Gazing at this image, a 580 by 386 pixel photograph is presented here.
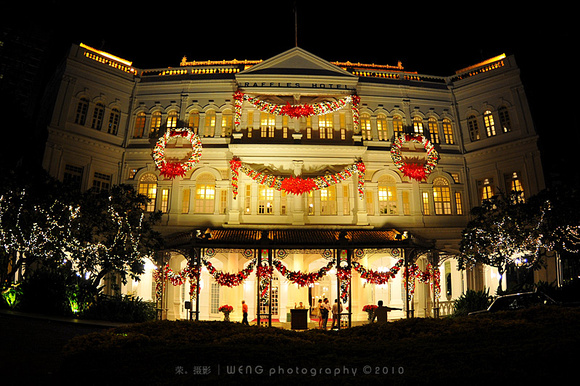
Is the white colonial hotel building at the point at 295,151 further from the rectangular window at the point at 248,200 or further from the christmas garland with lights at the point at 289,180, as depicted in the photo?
the christmas garland with lights at the point at 289,180

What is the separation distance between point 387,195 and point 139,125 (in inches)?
635

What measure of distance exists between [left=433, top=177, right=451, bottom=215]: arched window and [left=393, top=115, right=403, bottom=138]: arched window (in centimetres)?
376

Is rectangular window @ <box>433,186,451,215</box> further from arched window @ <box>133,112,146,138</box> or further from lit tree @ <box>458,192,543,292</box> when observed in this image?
arched window @ <box>133,112,146,138</box>

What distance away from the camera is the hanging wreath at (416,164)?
87.8 ft

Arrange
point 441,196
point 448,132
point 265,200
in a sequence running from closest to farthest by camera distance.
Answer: point 265,200
point 441,196
point 448,132

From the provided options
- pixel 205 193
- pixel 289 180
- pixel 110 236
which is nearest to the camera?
pixel 110 236

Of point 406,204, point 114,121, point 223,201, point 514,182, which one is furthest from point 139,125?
point 514,182

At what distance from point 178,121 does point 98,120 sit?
4.86 metres

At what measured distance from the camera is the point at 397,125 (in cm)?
2872

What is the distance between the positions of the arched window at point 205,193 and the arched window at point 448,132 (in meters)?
15.1

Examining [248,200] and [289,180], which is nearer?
[289,180]

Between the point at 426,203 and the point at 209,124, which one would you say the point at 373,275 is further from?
the point at 209,124

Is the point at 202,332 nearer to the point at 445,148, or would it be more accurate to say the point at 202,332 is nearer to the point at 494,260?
the point at 494,260

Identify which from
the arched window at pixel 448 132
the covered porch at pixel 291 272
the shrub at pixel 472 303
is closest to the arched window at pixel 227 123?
the covered porch at pixel 291 272
